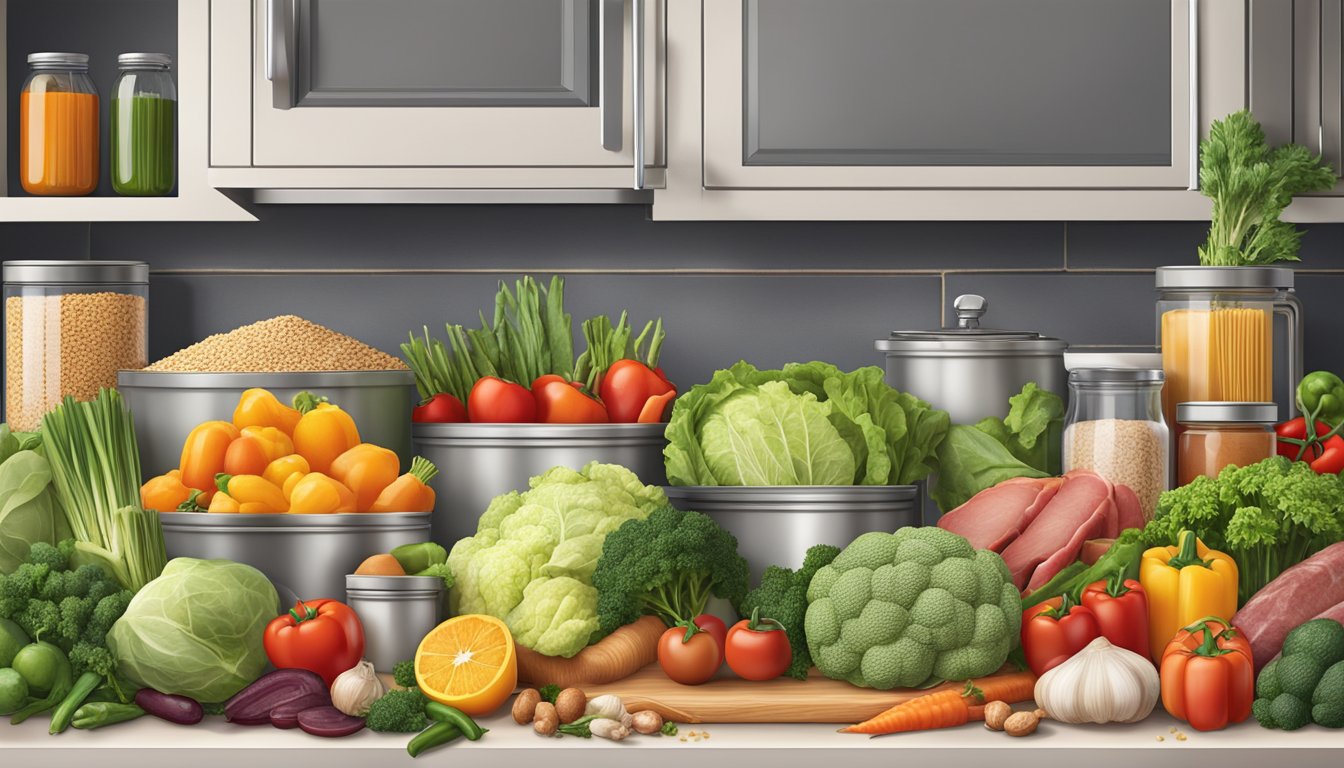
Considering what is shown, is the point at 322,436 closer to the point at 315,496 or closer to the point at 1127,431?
the point at 315,496

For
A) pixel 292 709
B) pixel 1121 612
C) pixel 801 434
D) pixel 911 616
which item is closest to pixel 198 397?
pixel 292 709

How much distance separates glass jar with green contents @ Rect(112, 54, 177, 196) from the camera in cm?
174

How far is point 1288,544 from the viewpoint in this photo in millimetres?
1388

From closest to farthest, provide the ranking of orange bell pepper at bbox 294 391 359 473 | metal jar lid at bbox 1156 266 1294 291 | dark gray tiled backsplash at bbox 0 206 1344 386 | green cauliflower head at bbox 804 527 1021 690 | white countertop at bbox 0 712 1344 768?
1. white countertop at bbox 0 712 1344 768
2. green cauliflower head at bbox 804 527 1021 690
3. orange bell pepper at bbox 294 391 359 473
4. metal jar lid at bbox 1156 266 1294 291
5. dark gray tiled backsplash at bbox 0 206 1344 386

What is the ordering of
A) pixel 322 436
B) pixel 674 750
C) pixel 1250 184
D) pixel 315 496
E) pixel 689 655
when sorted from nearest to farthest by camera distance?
1. pixel 674 750
2. pixel 689 655
3. pixel 315 496
4. pixel 322 436
5. pixel 1250 184

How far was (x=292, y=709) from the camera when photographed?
3.89 ft

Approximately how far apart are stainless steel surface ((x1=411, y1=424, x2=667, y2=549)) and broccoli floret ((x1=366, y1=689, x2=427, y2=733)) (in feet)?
1.28

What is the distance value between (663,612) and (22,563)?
0.74 m

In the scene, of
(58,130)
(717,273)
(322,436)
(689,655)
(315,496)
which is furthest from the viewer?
(717,273)

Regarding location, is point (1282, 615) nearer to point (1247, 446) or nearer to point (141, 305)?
point (1247, 446)

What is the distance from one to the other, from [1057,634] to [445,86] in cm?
108

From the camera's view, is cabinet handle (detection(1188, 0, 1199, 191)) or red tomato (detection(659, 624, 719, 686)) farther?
cabinet handle (detection(1188, 0, 1199, 191))

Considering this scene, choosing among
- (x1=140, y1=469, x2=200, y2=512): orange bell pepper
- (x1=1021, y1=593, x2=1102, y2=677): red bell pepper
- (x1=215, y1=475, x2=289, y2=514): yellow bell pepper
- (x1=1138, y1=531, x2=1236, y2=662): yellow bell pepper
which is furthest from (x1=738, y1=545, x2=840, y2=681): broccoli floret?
(x1=140, y1=469, x2=200, y2=512): orange bell pepper

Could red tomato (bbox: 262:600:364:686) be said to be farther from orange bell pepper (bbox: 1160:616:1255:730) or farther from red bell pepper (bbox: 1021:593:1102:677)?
orange bell pepper (bbox: 1160:616:1255:730)
